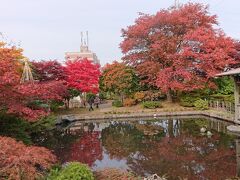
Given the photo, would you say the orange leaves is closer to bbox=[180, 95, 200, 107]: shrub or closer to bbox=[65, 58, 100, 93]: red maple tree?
bbox=[180, 95, 200, 107]: shrub

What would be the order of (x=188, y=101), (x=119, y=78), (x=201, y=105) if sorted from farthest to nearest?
(x=119, y=78) < (x=188, y=101) < (x=201, y=105)

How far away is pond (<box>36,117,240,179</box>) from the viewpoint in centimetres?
918

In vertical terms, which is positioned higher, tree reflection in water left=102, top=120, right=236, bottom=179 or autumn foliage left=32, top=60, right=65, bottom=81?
autumn foliage left=32, top=60, right=65, bottom=81

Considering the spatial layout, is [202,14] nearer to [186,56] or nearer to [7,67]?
[186,56]

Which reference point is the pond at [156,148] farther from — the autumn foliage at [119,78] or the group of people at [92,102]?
the autumn foliage at [119,78]

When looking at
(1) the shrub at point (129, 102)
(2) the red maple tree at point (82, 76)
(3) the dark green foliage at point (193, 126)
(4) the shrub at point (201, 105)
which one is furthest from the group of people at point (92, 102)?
(3) the dark green foliage at point (193, 126)

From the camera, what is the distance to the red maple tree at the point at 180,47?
23.0 m

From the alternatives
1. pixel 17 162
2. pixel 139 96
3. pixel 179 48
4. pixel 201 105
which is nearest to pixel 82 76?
pixel 139 96

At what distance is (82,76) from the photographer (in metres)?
24.7

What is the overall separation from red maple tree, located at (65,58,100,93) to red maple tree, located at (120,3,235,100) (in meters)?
3.22

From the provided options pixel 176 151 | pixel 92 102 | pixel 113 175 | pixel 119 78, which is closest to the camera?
pixel 113 175

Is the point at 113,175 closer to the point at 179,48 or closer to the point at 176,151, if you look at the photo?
the point at 176,151

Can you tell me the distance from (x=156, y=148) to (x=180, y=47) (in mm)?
14075

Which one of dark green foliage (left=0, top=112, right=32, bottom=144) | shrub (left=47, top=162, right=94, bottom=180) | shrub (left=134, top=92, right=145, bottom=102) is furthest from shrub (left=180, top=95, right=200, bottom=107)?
shrub (left=47, top=162, right=94, bottom=180)
